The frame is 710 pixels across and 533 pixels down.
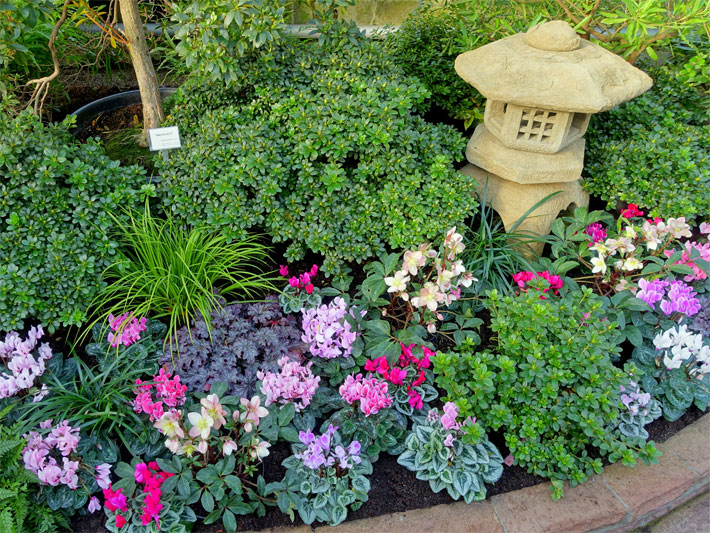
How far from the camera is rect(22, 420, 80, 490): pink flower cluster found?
6.10ft

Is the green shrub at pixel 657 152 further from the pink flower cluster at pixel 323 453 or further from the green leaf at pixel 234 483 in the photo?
the green leaf at pixel 234 483

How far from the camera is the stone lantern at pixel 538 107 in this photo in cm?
244

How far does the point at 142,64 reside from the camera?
3.00 meters

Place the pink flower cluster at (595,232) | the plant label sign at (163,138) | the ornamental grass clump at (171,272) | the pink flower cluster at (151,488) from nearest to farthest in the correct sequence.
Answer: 1. the pink flower cluster at (151,488)
2. the ornamental grass clump at (171,272)
3. the plant label sign at (163,138)
4. the pink flower cluster at (595,232)

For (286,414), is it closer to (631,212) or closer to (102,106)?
(631,212)

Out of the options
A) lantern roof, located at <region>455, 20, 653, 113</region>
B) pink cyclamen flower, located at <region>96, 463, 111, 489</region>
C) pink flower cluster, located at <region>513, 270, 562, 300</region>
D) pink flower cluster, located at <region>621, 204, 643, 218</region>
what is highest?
lantern roof, located at <region>455, 20, 653, 113</region>

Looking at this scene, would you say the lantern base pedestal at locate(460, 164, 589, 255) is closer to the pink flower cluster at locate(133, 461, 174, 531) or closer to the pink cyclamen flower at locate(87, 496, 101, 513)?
the pink flower cluster at locate(133, 461, 174, 531)

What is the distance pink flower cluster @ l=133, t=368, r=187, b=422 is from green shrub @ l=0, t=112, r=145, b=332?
1.56 ft

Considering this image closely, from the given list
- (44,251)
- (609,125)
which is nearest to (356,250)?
(44,251)

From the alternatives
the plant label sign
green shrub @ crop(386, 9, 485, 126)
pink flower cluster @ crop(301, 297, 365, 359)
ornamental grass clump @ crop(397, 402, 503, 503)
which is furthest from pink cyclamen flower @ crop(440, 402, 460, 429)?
green shrub @ crop(386, 9, 485, 126)

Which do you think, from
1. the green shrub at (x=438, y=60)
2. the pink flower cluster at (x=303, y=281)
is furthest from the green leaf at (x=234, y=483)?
the green shrub at (x=438, y=60)

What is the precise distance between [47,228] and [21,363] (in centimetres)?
59

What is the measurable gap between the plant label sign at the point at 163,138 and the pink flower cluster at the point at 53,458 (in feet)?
4.56

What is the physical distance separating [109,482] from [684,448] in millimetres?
2274
